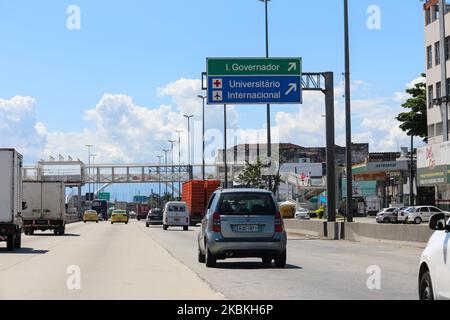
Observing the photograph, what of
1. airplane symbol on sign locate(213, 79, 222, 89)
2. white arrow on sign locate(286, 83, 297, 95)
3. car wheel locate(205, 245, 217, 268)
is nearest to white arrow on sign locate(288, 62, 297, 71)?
white arrow on sign locate(286, 83, 297, 95)

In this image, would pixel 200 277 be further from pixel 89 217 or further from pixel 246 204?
pixel 89 217

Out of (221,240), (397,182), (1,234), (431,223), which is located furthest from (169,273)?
(397,182)

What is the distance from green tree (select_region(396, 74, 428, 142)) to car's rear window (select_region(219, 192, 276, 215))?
69317mm

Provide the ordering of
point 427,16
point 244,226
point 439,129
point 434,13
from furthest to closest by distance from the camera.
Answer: point 427,16, point 439,129, point 434,13, point 244,226

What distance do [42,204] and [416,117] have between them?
167 feet

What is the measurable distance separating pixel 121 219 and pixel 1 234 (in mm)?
56817

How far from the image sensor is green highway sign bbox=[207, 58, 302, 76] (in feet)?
133

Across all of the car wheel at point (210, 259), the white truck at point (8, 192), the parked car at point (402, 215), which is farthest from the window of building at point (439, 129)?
the car wheel at point (210, 259)

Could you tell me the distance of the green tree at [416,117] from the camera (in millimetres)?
85688

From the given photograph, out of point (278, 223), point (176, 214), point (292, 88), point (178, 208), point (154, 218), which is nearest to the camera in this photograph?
point (278, 223)

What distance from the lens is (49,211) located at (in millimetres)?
45656

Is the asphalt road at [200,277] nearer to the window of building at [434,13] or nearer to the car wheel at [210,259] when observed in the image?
the car wheel at [210,259]

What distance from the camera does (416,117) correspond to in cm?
8612

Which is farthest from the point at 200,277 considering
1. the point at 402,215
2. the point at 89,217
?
the point at 89,217
